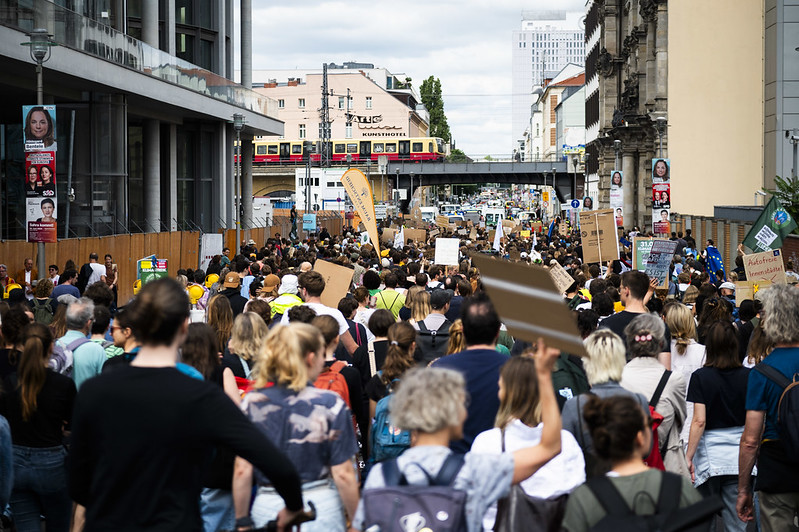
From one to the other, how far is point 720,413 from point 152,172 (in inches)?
1354

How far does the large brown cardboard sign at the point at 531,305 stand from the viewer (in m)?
4.37

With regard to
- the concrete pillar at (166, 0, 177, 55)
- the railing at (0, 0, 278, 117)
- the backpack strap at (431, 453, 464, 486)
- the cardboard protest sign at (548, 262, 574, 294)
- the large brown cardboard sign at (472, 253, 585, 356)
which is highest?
the concrete pillar at (166, 0, 177, 55)

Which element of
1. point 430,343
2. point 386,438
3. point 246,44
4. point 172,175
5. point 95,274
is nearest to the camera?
point 386,438

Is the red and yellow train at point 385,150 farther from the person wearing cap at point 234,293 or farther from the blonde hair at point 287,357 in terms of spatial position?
the blonde hair at point 287,357

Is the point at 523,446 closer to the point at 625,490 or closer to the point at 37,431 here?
the point at 625,490

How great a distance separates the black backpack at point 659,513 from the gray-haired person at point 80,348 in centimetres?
411

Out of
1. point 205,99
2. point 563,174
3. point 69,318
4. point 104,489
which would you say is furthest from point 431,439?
point 563,174

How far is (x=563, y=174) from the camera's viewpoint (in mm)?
105500

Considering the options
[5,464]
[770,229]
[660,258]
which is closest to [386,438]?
[5,464]

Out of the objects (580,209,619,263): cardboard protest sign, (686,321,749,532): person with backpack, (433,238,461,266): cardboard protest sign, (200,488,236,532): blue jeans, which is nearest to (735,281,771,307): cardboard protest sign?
(580,209,619,263): cardboard protest sign

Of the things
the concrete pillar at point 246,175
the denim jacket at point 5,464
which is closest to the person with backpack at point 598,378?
the denim jacket at point 5,464

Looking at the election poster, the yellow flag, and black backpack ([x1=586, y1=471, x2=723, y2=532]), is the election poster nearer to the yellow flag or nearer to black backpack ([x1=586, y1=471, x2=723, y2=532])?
the yellow flag

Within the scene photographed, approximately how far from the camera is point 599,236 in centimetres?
1927

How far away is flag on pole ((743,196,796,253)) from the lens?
53.1 feet
